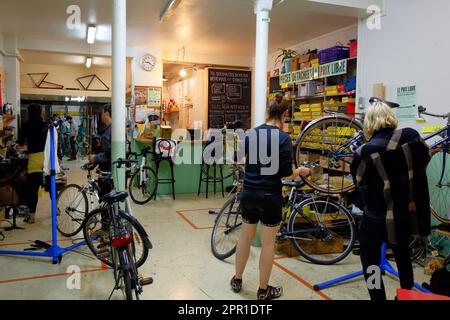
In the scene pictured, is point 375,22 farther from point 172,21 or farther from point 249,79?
point 249,79

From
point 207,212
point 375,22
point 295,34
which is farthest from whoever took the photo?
point 295,34

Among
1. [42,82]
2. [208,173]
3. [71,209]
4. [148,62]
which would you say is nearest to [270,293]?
[71,209]

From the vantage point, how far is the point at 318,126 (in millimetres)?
3604

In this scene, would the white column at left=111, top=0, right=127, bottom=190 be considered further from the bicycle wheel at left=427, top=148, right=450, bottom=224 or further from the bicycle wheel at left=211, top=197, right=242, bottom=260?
the bicycle wheel at left=427, top=148, right=450, bottom=224

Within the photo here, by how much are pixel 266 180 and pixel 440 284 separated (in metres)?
1.59

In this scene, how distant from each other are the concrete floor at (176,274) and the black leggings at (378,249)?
71cm

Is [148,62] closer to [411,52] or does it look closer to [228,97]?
[228,97]

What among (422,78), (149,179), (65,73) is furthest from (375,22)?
(65,73)

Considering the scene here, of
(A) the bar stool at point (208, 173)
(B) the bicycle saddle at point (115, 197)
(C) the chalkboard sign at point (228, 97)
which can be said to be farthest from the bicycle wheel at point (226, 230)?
(C) the chalkboard sign at point (228, 97)

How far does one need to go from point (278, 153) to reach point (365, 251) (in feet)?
2.89

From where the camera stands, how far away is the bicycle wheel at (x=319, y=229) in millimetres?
3732

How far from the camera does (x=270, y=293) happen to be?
292 centimetres

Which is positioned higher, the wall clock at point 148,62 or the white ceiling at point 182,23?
the white ceiling at point 182,23

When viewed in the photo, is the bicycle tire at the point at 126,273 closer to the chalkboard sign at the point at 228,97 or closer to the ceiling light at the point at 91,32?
the ceiling light at the point at 91,32
